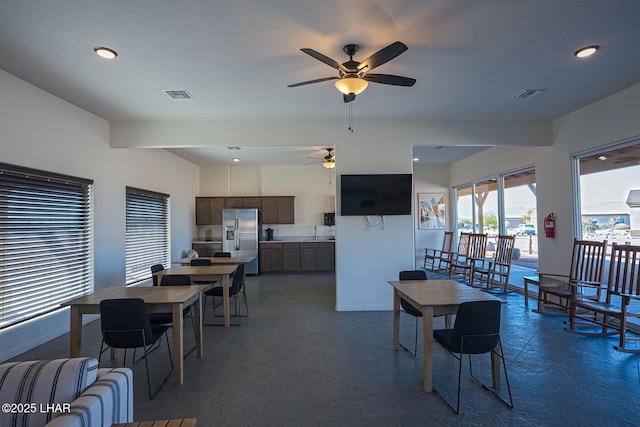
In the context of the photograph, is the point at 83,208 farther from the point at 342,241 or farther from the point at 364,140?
the point at 364,140

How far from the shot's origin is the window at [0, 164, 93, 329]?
331cm

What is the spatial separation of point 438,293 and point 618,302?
119 inches

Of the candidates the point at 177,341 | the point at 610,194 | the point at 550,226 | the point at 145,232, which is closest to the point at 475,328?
→ the point at 177,341

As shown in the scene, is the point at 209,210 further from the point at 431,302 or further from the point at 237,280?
the point at 431,302

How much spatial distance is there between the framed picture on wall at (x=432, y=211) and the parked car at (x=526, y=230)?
273 centimetres

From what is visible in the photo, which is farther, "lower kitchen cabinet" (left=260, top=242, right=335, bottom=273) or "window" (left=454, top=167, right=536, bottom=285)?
"lower kitchen cabinet" (left=260, top=242, right=335, bottom=273)

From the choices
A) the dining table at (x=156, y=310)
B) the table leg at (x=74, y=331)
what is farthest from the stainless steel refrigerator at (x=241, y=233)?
the table leg at (x=74, y=331)

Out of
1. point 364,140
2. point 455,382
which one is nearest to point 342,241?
point 364,140

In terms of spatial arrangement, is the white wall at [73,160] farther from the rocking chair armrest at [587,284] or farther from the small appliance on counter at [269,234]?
the rocking chair armrest at [587,284]

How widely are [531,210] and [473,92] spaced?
309 centimetres

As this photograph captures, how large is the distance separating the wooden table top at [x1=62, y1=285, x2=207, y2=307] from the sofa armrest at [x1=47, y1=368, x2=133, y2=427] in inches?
43.7

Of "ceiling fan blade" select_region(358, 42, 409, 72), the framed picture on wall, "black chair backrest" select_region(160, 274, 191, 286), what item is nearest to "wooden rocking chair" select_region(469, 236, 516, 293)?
the framed picture on wall

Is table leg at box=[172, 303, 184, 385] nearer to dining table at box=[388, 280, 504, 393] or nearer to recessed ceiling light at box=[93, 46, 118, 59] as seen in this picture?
dining table at box=[388, 280, 504, 393]

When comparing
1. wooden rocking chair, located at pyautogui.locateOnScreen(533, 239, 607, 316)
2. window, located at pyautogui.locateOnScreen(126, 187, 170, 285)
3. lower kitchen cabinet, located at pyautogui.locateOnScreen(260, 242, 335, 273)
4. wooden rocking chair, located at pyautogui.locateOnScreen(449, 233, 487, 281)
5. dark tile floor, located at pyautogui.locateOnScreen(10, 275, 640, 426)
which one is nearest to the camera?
dark tile floor, located at pyautogui.locateOnScreen(10, 275, 640, 426)
